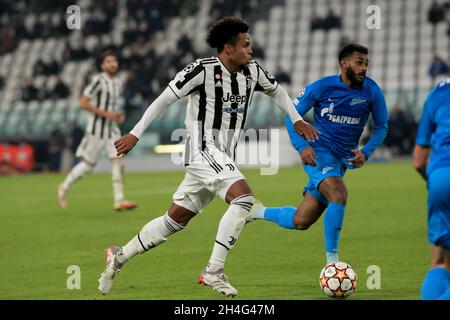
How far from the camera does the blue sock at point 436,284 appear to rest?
535cm

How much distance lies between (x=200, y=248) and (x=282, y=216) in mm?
1655

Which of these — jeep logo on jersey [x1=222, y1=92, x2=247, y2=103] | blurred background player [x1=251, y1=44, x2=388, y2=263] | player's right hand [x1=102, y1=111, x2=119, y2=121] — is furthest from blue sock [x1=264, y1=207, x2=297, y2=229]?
player's right hand [x1=102, y1=111, x2=119, y2=121]

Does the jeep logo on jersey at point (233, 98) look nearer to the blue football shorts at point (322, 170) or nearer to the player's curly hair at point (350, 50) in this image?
the blue football shorts at point (322, 170)

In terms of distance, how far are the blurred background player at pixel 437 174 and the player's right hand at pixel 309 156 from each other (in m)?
2.29

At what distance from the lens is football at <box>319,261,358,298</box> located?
6.91 metres

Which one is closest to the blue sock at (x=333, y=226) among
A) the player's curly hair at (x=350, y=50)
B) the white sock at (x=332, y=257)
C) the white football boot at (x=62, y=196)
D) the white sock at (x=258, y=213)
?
the white sock at (x=332, y=257)

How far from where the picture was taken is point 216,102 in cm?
733

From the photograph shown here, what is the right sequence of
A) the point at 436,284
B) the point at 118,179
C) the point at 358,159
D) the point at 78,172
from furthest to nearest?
the point at 78,172
the point at 118,179
the point at 358,159
the point at 436,284

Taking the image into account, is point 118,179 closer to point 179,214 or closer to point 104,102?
point 104,102

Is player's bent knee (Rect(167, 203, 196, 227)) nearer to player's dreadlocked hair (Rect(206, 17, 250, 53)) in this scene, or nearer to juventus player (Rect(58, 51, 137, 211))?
player's dreadlocked hair (Rect(206, 17, 250, 53))

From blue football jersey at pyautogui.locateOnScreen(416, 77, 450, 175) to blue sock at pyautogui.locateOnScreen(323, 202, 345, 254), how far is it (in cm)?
267

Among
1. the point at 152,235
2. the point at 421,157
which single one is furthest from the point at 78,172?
the point at 421,157
